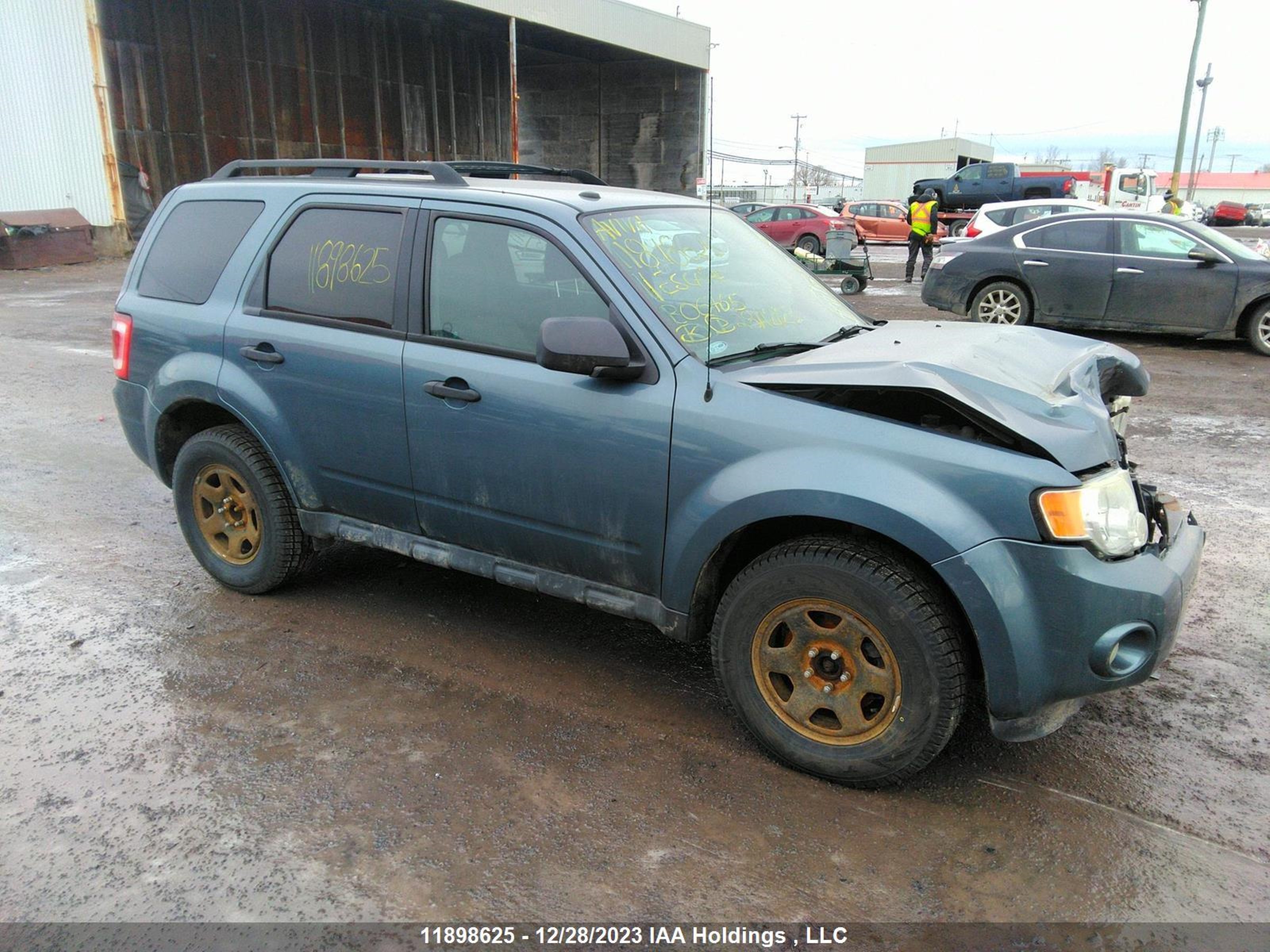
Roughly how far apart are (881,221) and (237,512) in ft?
101

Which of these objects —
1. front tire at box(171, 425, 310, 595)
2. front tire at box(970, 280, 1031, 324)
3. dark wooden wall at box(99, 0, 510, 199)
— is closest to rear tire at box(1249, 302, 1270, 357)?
front tire at box(970, 280, 1031, 324)

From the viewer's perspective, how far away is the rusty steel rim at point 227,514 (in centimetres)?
434

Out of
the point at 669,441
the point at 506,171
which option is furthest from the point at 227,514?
the point at 669,441

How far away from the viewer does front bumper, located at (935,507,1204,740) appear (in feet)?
8.72

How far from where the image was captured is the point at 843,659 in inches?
117

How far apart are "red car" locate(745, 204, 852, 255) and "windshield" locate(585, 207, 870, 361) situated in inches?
898

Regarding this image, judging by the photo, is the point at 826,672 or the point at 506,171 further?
the point at 506,171

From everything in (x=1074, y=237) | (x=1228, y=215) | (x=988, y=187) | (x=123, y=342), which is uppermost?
(x=988, y=187)

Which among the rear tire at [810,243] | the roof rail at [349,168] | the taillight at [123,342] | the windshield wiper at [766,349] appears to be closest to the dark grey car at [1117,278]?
the windshield wiper at [766,349]

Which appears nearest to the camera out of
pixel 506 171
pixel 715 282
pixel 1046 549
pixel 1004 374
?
pixel 1046 549

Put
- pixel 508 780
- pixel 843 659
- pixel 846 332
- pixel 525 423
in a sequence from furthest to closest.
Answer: pixel 846 332
pixel 525 423
pixel 508 780
pixel 843 659

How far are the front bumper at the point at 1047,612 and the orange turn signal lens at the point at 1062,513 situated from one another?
40 mm

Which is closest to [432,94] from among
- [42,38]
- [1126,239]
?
[42,38]

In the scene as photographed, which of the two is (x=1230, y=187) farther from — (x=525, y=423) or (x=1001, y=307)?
(x=525, y=423)
